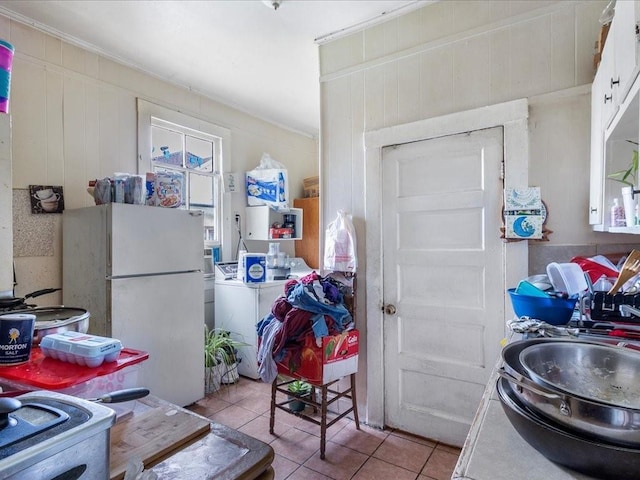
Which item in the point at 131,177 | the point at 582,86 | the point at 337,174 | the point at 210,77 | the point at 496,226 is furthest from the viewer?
the point at 210,77

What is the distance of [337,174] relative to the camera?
2645mm

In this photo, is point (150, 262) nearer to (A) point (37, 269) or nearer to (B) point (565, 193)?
(A) point (37, 269)

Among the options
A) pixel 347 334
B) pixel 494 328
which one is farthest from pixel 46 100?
pixel 494 328

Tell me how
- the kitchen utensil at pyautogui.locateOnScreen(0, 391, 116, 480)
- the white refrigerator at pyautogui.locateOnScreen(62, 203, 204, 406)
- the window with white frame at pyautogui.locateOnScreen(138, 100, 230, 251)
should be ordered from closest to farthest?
the kitchen utensil at pyautogui.locateOnScreen(0, 391, 116, 480) → the white refrigerator at pyautogui.locateOnScreen(62, 203, 204, 406) → the window with white frame at pyautogui.locateOnScreen(138, 100, 230, 251)

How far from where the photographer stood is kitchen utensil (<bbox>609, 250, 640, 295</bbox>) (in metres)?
1.29

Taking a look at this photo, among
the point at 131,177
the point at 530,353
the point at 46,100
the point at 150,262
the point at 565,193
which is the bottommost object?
the point at 530,353

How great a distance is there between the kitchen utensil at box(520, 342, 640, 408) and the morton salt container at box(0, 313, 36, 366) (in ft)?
4.60

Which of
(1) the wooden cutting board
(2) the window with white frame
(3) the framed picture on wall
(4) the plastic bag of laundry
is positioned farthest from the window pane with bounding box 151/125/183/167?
(1) the wooden cutting board

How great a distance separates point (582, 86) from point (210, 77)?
2.86 metres

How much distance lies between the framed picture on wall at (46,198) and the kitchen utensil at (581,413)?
300 cm

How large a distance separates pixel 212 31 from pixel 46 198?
5.54 feet

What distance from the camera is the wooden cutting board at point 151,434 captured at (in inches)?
30.2

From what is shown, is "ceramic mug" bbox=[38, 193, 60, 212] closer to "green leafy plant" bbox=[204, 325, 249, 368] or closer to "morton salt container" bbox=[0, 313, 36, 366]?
"green leafy plant" bbox=[204, 325, 249, 368]

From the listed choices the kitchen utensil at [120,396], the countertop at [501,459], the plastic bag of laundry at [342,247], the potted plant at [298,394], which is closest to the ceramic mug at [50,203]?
the plastic bag of laundry at [342,247]
